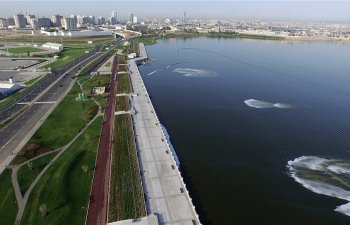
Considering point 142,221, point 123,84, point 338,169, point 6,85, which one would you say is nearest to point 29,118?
point 6,85

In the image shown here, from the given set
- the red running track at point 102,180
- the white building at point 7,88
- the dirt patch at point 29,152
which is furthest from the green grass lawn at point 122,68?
the dirt patch at point 29,152

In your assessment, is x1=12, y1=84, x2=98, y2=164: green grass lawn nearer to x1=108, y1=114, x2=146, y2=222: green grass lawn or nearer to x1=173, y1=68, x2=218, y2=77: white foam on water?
x1=108, y1=114, x2=146, y2=222: green grass lawn

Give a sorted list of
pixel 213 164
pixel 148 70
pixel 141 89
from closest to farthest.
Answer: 1. pixel 213 164
2. pixel 141 89
3. pixel 148 70

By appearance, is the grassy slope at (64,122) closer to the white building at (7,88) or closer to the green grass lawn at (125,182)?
the green grass lawn at (125,182)

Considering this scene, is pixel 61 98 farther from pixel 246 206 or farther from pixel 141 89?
pixel 246 206

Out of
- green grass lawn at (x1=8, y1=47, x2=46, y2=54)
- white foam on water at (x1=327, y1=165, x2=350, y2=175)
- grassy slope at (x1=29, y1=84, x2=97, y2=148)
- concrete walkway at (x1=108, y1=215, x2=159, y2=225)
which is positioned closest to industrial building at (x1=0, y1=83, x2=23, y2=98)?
grassy slope at (x1=29, y1=84, x2=97, y2=148)

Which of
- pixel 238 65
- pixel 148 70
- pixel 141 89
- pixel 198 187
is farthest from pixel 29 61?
pixel 198 187

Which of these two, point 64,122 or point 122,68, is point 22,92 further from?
point 122,68
